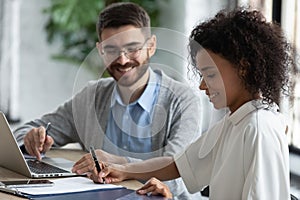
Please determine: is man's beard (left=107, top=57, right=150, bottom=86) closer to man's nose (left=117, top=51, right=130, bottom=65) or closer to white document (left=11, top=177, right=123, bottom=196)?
man's nose (left=117, top=51, right=130, bottom=65)

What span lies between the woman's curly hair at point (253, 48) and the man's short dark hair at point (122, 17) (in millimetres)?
654

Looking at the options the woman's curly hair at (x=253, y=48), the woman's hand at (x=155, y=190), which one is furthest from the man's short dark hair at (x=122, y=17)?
the woman's hand at (x=155, y=190)

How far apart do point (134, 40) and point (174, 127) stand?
339 mm

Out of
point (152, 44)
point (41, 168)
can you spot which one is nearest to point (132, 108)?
point (152, 44)

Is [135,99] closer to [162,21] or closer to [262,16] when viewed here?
[262,16]

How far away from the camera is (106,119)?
8.54 ft

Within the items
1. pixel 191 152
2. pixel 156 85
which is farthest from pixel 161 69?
pixel 191 152

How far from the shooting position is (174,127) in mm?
2467

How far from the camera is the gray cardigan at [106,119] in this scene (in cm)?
240

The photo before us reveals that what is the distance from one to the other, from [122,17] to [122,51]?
15 cm

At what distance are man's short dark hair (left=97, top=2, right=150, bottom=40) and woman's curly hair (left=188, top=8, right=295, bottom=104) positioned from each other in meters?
0.65

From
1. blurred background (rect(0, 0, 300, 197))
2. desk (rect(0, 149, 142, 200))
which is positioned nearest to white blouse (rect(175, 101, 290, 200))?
desk (rect(0, 149, 142, 200))

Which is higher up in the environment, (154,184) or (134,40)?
(134,40)

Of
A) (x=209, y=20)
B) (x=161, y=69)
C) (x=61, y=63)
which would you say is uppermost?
(x=209, y=20)
